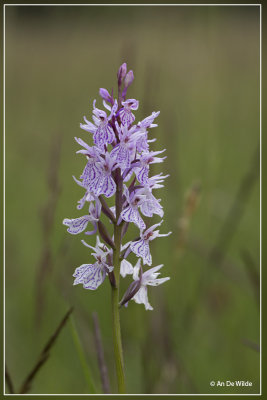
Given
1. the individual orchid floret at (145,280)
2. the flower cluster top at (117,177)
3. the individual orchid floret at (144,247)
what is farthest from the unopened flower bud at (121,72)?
the individual orchid floret at (145,280)

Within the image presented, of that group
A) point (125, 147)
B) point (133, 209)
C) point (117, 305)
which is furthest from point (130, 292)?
point (125, 147)

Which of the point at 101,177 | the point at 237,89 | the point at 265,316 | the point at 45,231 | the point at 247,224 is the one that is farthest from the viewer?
the point at 237,89

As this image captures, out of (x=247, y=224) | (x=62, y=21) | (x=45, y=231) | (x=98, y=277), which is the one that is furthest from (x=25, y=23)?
(x=247, y=224)

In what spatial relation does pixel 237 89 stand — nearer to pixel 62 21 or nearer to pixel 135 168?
pixel 62 21

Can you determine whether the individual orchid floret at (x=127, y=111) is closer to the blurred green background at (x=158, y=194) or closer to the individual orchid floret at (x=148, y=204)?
the individual orchid floret at (x=148, y=204)

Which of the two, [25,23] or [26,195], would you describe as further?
[26,195]

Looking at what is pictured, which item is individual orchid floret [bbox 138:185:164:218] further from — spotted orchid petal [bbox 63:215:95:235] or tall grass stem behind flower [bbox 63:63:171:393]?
spotted orchid petal [bbox 63:215:95:235]
